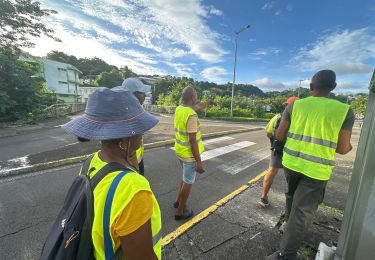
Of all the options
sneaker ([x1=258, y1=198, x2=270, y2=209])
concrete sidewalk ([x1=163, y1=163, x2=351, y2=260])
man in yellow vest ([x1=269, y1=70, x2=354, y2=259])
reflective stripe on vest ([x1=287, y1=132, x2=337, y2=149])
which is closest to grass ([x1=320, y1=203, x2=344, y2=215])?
concrete sidewalk ([x1=163, y1=163, x2=351, y2=260])

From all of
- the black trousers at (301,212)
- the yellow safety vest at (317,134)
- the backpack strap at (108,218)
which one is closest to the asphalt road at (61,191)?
the black trousers at (301,212)

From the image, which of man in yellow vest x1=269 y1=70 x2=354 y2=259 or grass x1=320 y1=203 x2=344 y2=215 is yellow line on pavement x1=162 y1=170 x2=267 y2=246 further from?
grass x1=320 y1=203 x2=344 y2=215

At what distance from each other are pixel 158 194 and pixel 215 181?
57.5 inches

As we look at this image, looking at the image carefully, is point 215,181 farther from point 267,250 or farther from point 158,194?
point 267,250

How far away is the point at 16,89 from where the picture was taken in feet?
43.0

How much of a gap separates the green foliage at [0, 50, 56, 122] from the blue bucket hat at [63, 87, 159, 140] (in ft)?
47.0

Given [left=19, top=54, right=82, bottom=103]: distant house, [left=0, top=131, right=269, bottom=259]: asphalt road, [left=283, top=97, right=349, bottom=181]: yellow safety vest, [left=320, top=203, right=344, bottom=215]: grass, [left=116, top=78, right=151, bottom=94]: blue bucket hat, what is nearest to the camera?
[left=283, top=97, right=349, bottom=181]: yellow safety vest

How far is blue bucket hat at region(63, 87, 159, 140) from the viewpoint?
119 cm

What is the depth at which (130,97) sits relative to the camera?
4.24 feet

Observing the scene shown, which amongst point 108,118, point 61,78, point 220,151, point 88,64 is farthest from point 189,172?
point 88,64

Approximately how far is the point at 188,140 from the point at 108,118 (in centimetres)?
206

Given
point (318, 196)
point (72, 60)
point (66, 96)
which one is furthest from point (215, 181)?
point (72, 60)

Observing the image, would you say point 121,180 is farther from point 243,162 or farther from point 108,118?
point 243,162

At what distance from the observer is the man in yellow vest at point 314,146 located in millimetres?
2289
